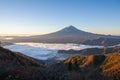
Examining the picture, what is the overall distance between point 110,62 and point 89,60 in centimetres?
3505

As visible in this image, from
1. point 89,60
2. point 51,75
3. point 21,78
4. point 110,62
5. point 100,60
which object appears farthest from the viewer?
point 89,60

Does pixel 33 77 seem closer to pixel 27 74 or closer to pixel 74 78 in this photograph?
pixel 27 74

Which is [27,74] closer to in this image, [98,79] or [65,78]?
[65,78]

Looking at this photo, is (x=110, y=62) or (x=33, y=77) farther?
(x=110, y=62)

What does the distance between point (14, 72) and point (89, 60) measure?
7187 inches

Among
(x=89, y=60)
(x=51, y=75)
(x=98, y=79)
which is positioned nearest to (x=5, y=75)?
(x=51, y=75)

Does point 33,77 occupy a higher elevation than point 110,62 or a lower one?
higher

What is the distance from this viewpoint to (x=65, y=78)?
1480 centimetres

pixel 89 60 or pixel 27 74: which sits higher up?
pixel 27 74

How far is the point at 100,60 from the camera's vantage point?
18100cm

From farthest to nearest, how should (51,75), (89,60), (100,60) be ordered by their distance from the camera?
(89,60), (100,60), (51,75)

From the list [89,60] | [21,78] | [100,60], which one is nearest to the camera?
[21,78]

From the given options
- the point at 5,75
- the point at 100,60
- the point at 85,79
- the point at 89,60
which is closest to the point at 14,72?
the point at 5,75

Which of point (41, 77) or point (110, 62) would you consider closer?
point (41, 77)
